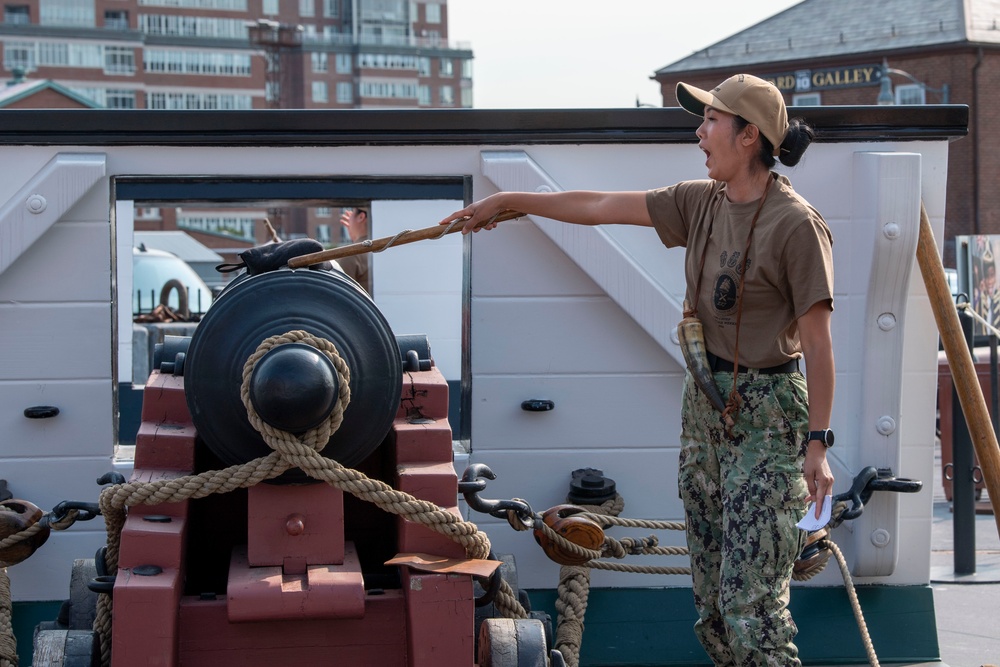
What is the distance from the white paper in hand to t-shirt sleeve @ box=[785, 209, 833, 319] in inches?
18.0

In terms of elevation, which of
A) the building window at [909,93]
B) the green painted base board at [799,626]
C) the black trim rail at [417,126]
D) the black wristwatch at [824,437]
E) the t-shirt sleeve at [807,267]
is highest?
the building window at [909,93]

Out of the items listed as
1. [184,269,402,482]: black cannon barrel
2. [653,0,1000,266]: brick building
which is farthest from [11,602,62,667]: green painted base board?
[653,0,1000,266]: brick building

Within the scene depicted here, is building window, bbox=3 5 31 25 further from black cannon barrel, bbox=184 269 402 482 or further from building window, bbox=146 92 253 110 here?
black cannon barrel, bbox=184 269 402 482

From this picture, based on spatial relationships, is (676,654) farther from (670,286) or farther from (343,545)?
(343,545)

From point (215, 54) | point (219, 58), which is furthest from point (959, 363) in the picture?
point (219, 58)

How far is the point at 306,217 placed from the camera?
83.2 m

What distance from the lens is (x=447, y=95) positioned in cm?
11181

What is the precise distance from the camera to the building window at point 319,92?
9919 centimetres

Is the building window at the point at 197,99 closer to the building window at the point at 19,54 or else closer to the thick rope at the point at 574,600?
the building window at the point at 19,54

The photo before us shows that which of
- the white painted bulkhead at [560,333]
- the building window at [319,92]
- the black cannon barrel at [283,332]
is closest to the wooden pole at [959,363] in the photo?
the white painted bulkhead at [560,333]

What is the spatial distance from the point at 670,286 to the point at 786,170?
0.60 metres

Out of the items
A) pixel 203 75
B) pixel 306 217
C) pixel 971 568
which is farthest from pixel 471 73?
pixel 971 568

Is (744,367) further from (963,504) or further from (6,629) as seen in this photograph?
(963,504)

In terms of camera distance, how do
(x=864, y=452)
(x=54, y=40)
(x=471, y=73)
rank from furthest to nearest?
(x=471, y=73) → (x=54, y=40) → (x=864, y=452)
